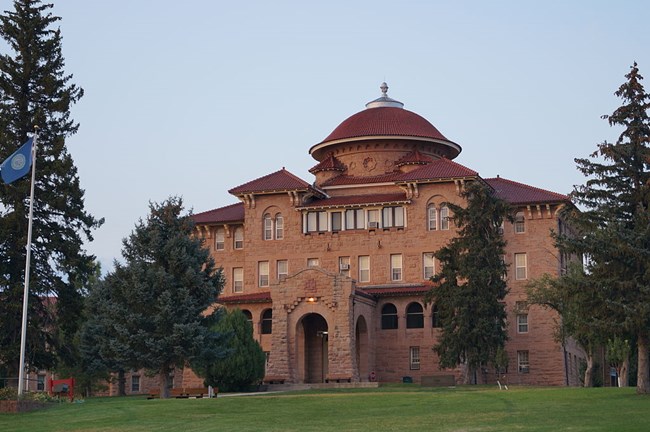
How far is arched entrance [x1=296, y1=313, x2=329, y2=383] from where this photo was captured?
63.5 metres

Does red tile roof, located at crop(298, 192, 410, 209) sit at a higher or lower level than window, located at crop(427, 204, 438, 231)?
higher

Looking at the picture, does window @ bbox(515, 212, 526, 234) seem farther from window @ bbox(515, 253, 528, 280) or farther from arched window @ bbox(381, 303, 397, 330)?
arched window @ bbox(381, 303, 397, 330)

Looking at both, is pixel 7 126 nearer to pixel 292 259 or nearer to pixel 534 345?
pixel 292 259

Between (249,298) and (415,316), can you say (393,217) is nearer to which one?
(415,316)

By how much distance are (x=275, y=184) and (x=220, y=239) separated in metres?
5.75

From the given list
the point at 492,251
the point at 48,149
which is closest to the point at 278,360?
the point at 492,251

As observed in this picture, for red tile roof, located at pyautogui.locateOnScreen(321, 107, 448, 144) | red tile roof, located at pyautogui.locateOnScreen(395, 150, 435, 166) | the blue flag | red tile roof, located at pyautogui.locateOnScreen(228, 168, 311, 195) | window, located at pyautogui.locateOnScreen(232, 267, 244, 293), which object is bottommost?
window, located at pyautogui.locateOnScreen(232, 267, 244, 293)

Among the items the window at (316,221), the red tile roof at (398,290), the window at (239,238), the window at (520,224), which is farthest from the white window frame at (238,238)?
the window at (520,224)

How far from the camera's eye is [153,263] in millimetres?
46062

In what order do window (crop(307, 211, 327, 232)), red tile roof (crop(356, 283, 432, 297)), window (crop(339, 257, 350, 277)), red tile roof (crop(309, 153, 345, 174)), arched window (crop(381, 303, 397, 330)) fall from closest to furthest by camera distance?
red tile roof (crop(356, 283, 432, 297)), arched window (crop(381, 303, 397, 330)), window (crop(339, 257, 350, 277)), window (crop(307, 211, 327, 232)), red tile roof (crop(309, 153, 345, 174))

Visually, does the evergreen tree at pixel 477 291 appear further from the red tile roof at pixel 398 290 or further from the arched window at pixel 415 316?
the arched window at pixel 415 316

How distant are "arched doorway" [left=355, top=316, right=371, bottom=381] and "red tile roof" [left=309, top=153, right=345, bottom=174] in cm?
1276

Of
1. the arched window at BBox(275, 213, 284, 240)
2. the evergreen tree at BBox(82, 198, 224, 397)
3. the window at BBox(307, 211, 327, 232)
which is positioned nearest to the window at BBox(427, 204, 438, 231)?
the window at BBox(307, 211, 327, 232)

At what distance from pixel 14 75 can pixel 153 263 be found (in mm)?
11422
